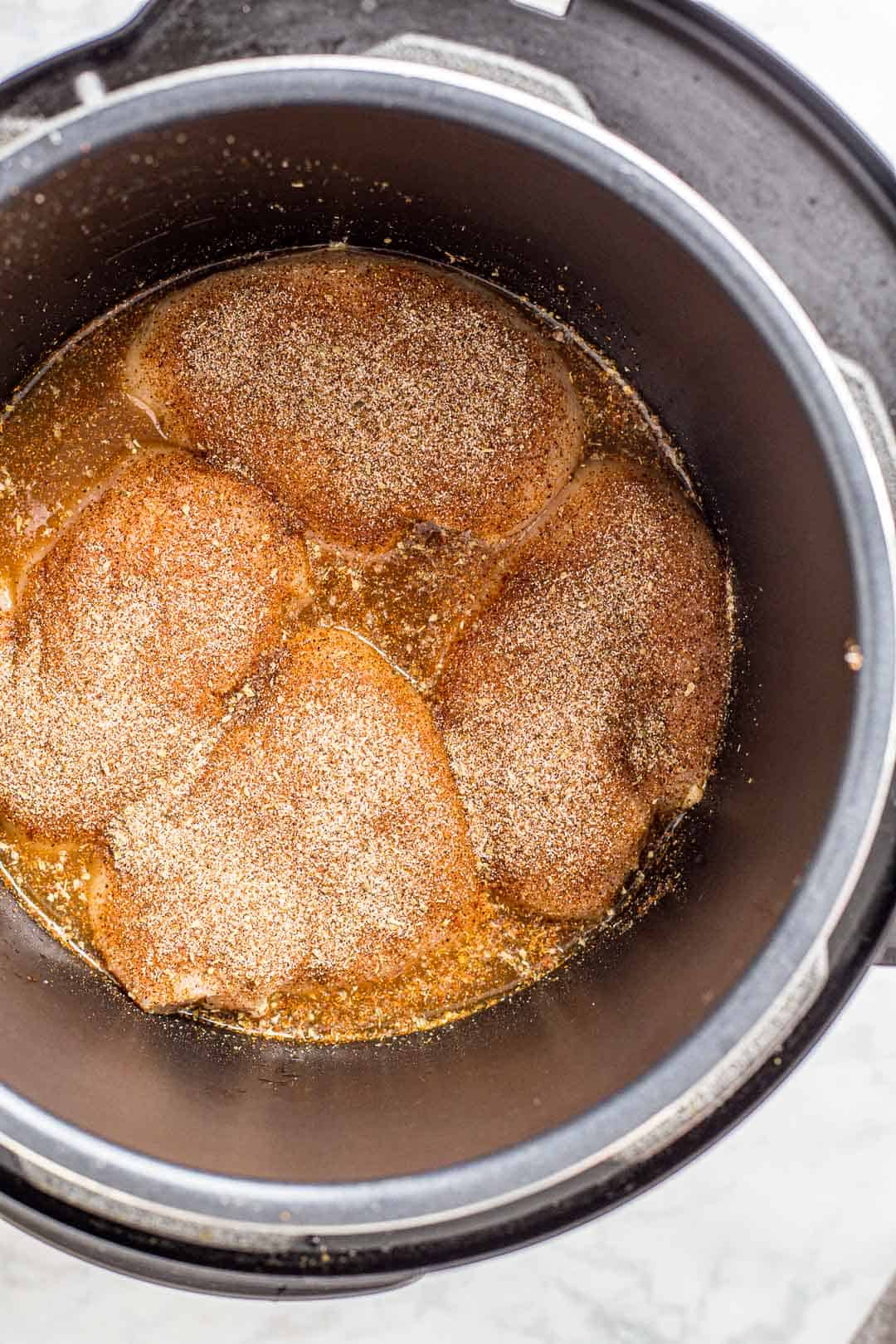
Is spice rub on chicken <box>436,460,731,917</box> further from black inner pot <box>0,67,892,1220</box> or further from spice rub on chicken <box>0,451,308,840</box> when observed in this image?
spice rub on chicken <box>0,451,308,840</box>

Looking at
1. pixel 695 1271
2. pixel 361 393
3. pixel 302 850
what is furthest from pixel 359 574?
pixel 695 1271

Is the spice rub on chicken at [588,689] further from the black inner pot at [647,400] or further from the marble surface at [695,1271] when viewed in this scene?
the marble surface at [695,1271]

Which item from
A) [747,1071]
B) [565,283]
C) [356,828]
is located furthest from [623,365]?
[747,1071]

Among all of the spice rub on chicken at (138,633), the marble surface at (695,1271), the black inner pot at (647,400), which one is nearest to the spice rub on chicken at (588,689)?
the black inner pot at (647,400)

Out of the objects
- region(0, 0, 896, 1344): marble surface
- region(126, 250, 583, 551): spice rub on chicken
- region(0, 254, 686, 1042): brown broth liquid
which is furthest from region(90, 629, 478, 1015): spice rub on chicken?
region(0, 0, 896, 1344): marble surface

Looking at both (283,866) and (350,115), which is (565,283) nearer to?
(350,115)

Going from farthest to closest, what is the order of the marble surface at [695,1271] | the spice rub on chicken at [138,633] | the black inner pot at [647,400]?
the marble surface at [695,1271]
the spice rub on chicken at [138,633]
the black inner pot at [647,400]
